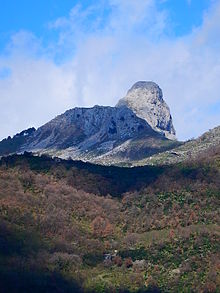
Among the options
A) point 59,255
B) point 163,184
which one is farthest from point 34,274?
point 163,184

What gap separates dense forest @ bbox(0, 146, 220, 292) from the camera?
88.6 m

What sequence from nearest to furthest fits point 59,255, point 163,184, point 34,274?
point 34,274
point 59,255
point 163,184

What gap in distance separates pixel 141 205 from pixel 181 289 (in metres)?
36.3

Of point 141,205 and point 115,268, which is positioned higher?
point 141,205

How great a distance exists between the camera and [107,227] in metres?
112

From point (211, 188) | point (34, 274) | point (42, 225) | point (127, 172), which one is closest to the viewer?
point (34, 274)

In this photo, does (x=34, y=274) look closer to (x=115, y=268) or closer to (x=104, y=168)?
(x=115, y=268)

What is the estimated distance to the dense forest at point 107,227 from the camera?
291 feet

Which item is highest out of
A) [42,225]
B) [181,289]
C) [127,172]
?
[127,172]

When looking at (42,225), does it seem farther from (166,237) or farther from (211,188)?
(211,188)

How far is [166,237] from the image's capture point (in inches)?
4117

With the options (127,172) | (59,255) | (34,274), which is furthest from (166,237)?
(127,172)

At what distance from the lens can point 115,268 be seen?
94938 millimetres

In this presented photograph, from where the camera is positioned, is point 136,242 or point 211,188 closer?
point 136,242
